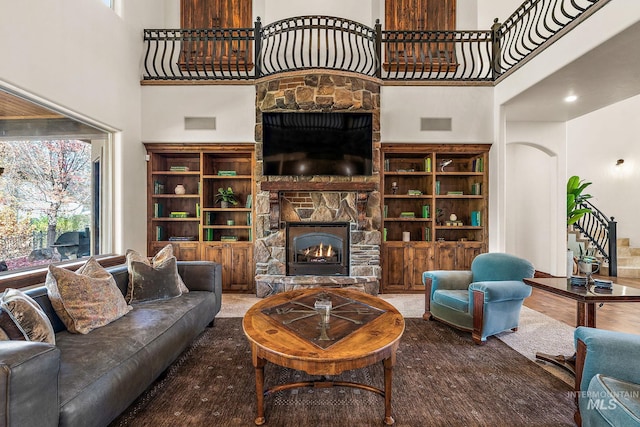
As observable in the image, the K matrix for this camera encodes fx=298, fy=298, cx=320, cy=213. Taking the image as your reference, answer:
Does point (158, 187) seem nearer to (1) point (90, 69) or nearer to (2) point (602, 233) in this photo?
(1) point (90, 69)

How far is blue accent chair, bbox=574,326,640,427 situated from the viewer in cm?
130

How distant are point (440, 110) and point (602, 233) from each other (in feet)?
17.1

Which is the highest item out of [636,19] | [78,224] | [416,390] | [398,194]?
[636,19]

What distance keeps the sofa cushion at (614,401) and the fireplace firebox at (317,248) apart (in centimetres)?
320

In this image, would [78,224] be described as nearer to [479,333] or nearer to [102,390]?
[102,390]

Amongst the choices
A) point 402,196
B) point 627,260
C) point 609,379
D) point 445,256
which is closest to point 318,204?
point 402,196

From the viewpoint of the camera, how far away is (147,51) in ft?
15.2

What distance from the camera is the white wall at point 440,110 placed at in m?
4.64

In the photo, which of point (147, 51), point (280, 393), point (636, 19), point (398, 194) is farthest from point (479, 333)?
point (147, 51)

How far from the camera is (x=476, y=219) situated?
4848mm

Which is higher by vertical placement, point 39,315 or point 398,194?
point 398,194

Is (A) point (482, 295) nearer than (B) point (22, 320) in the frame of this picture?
No

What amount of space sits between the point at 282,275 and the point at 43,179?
292 centimetres

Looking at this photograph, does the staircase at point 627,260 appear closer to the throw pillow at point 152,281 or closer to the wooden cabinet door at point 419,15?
the wooden cabinet door at point 419,15
